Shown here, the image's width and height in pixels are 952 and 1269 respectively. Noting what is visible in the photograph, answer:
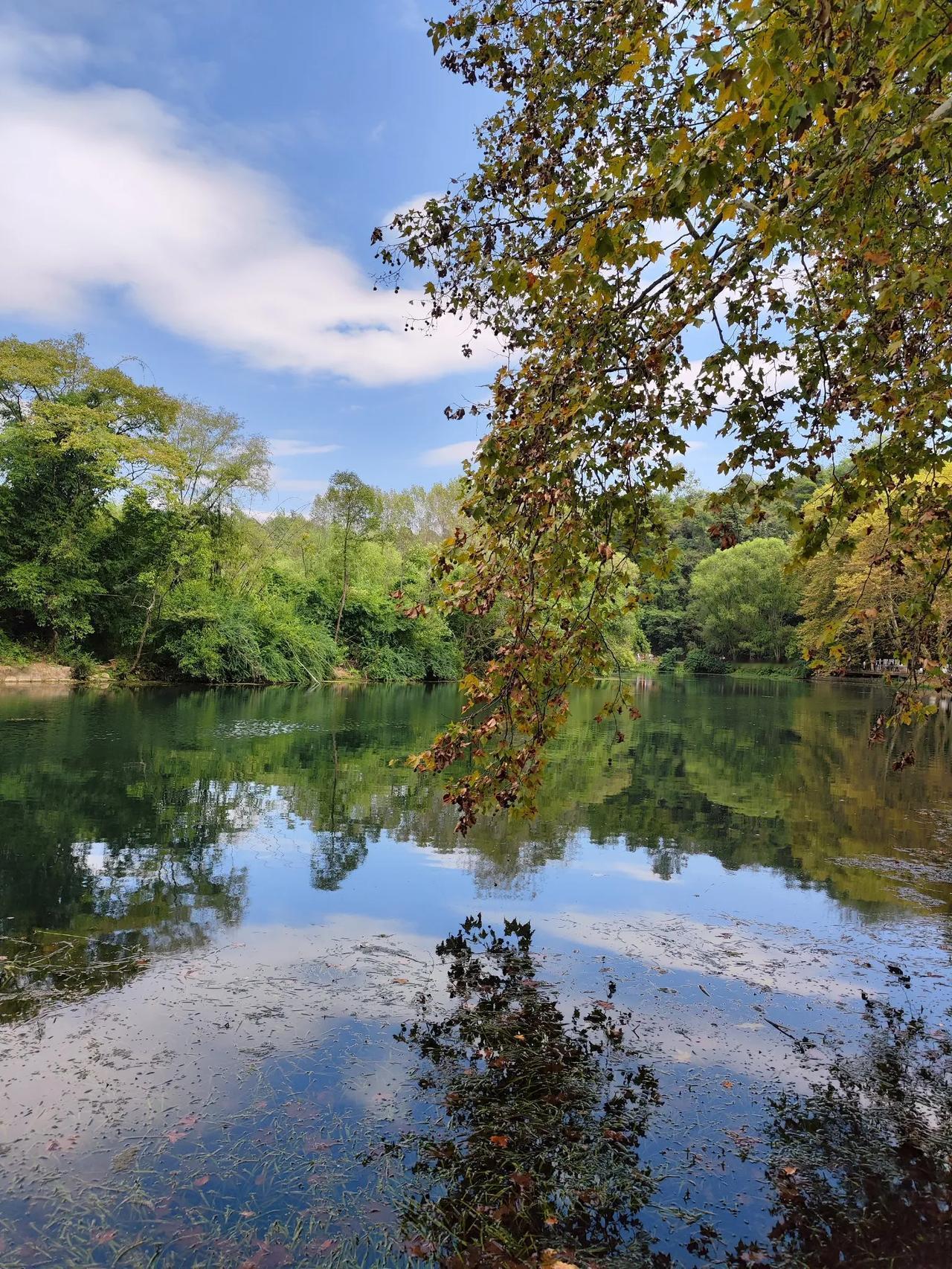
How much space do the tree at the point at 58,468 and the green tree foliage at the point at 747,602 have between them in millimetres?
57805

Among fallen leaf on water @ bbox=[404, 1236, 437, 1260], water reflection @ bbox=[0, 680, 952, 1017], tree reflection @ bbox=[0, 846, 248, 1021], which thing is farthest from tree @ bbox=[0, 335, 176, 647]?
fallen leaf on water @ bbox=[404, 1236, 437, 1260]

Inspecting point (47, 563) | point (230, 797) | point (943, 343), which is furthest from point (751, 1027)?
point (47, 563)

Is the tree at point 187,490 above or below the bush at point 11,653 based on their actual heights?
above

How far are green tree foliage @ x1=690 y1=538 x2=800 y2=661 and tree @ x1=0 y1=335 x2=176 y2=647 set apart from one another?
5781cm

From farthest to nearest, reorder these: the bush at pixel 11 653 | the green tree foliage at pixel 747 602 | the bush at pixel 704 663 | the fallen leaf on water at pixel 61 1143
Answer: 1. the bush at pixel 704 663
2. the green tree foliage at pixel 747 602
3. the bush at pixel 11 653
4. the fallen leaf on water at pixel 61 1143

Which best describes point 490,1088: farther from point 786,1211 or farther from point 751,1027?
point 751,1027

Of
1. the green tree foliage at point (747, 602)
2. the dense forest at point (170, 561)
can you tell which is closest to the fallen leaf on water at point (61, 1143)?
the dense forest at point (170, 561)

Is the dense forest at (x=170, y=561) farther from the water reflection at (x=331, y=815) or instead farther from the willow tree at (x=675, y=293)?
the willow tree at (x=675, y=293)

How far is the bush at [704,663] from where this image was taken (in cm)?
8006

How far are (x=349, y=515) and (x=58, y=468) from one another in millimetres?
18635

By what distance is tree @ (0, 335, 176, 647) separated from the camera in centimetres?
3123

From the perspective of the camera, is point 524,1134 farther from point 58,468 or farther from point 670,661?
point 670,661

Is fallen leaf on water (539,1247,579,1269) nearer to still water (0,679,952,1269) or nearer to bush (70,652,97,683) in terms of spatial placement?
still water (0,679,952,1269)

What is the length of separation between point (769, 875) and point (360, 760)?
32.1 ft
